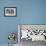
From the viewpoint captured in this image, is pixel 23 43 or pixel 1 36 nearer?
pixel 23 43

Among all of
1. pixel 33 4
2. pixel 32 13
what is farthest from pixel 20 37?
pixel 33 4

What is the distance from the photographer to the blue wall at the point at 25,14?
4332 mm

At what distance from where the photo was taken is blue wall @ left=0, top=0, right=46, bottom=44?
14.2ft

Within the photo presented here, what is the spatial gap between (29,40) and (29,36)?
127mm

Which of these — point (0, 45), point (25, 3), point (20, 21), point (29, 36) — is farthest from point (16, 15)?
point (0, 45)

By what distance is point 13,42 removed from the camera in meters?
4.25

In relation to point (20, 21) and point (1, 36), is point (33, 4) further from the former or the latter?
point (1, 36)

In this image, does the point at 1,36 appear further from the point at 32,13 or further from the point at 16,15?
the point at 32,13

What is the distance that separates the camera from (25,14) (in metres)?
4.35

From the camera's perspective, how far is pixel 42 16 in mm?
4344

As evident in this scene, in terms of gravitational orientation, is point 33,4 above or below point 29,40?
above

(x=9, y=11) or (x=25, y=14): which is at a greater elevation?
(x=9, y=11)

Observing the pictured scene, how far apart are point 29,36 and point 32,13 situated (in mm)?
794

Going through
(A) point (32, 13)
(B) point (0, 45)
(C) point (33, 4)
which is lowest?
(B) point (0, 45)
